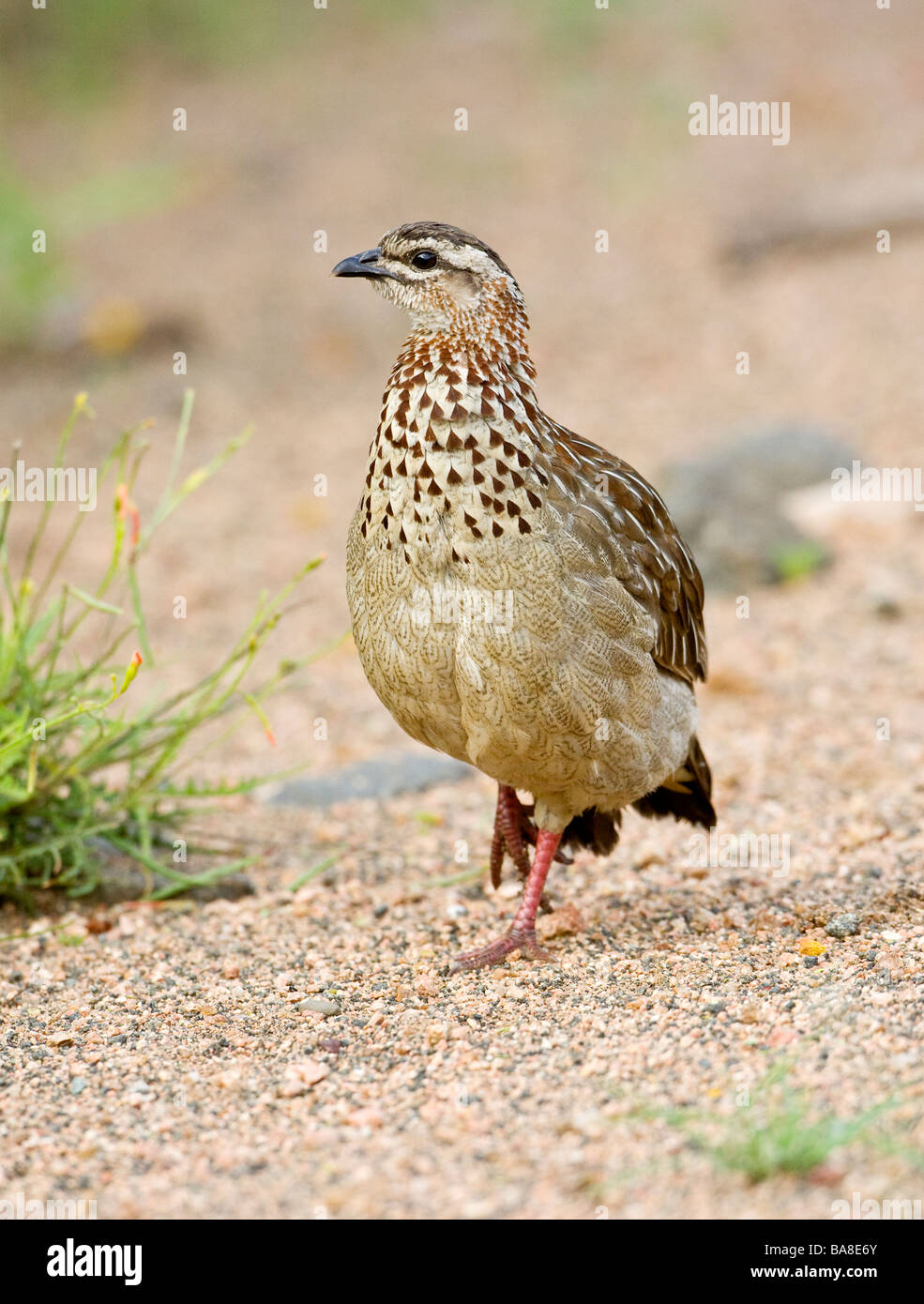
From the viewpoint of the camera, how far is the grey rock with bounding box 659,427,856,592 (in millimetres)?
8211

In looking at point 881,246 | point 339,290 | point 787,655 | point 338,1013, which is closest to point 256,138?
point 339,290

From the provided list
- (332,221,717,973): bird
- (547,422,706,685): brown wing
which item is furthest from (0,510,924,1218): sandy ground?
(547,422,706,685): brown wing

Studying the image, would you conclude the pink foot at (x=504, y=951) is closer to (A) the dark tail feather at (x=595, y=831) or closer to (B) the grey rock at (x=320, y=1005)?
(B) the grey rock at (x=320, y=1005)

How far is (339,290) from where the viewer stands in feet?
43.3

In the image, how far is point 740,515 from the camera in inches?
327

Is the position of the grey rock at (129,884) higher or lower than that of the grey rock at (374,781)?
lower

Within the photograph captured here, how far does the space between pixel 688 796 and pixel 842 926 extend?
2.57 ft

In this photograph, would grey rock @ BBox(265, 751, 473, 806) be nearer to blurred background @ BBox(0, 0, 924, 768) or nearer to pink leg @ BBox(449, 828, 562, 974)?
blurred background @ BBox(0, 0, 924, 768)

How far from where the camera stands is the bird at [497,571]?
4.09 meters

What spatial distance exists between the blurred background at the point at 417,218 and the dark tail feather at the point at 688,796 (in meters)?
1.96

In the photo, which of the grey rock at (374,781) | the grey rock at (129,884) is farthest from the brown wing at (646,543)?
the grey rock at (374,781)

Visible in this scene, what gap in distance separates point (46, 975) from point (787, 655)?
4095 millimetres
